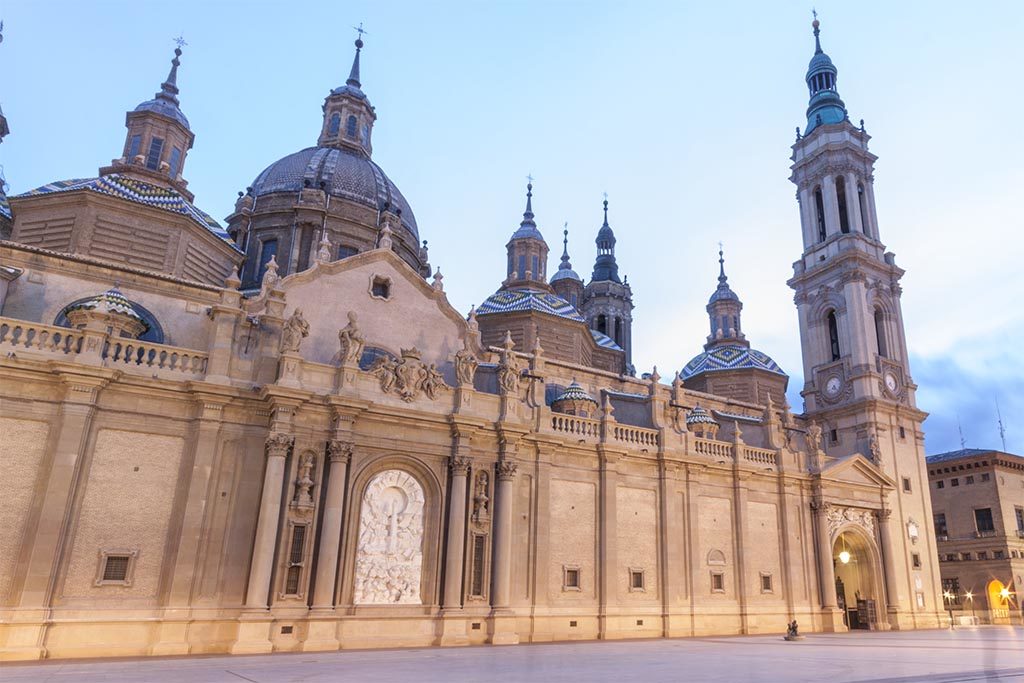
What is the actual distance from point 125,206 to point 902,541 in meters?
43.5

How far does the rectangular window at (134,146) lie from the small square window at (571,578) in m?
28.9

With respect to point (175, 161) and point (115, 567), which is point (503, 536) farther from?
Answer: point (175, 161)

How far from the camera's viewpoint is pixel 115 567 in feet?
66.8

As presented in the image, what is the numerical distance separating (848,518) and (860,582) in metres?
4.37

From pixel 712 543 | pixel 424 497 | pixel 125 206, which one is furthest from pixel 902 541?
pixel 125 206

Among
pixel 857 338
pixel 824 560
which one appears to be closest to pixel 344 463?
pixel 824 560

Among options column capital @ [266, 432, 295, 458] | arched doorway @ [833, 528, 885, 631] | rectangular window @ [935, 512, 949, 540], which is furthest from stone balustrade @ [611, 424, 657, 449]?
rectangular window @ [935, 512, 949, 540]

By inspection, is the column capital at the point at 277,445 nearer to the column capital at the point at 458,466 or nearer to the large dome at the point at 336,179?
the column capital at the point at 458,466

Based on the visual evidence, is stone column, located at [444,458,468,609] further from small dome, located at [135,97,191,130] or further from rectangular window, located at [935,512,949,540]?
rectangular window, located at [935,512,949,540]

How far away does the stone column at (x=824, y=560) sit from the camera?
113 ft

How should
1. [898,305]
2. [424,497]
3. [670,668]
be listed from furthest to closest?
[898,305], [424,497], [670,668]

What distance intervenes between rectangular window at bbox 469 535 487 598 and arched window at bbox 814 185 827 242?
3762 cm

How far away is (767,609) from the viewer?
1282 inches

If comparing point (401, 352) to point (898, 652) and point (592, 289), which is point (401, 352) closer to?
point (898, 652)
